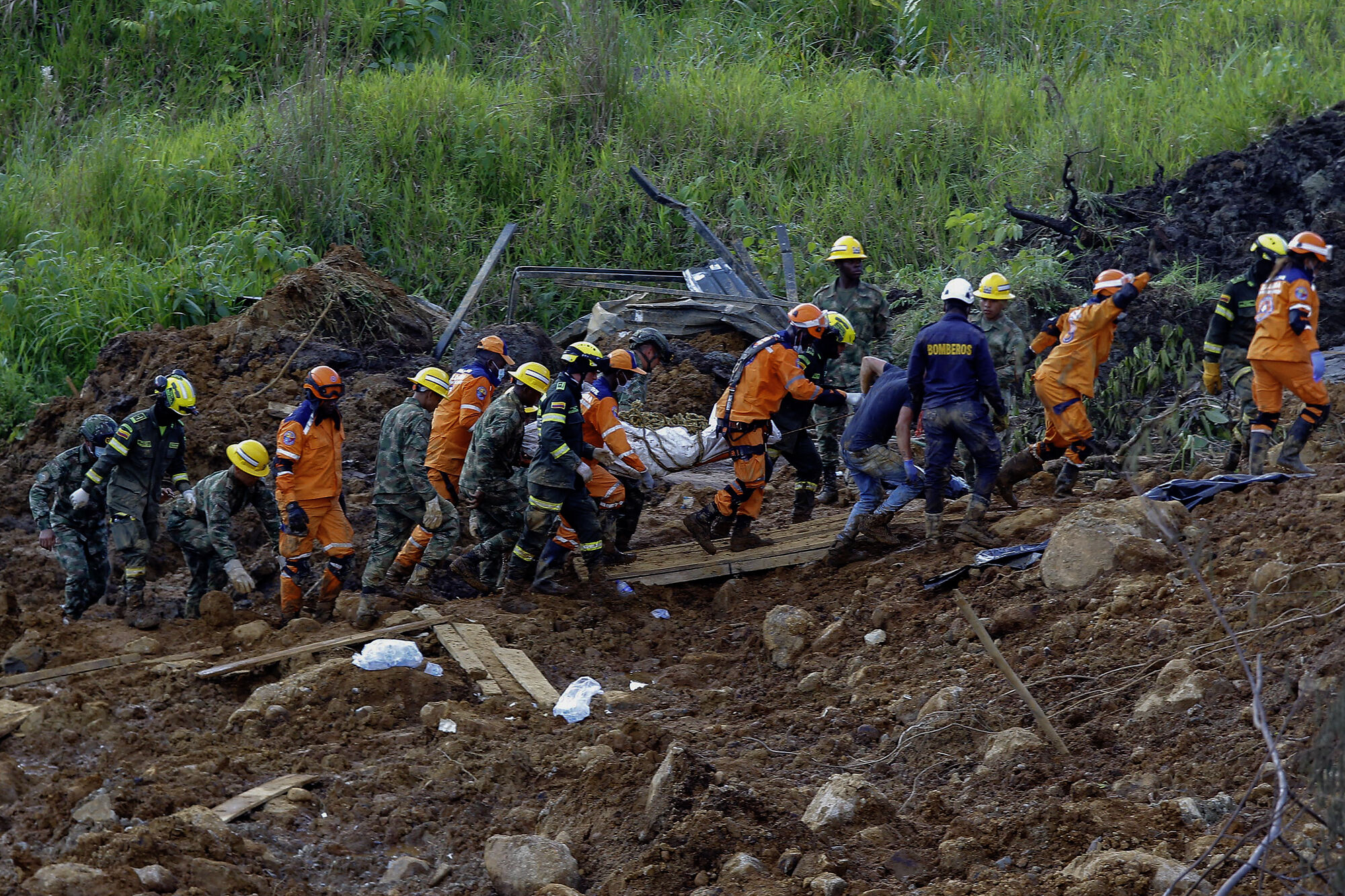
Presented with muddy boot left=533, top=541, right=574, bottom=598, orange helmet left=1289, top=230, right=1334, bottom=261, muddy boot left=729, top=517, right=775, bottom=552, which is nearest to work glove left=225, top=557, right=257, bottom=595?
muddy boot left=533, top=541, right=574, bottom=598

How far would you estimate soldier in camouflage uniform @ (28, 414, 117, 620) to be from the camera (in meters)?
9.33

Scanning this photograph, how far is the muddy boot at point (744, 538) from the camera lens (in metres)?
9.31

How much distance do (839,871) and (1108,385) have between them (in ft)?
25.3

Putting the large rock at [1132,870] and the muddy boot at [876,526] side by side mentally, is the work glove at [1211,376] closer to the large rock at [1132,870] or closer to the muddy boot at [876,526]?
the muddy boot at [876,526]

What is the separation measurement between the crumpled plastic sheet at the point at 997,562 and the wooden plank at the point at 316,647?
3206 millimetres

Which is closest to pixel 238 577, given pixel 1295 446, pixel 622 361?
pixel 622 361

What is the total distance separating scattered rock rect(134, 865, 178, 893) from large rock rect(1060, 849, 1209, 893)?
3358 mm

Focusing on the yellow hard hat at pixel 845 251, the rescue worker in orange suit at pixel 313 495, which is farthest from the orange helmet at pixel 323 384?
the yellow hard hat at pixel 845 251

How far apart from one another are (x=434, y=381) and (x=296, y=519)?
144 centimetres

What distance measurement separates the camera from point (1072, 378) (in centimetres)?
913

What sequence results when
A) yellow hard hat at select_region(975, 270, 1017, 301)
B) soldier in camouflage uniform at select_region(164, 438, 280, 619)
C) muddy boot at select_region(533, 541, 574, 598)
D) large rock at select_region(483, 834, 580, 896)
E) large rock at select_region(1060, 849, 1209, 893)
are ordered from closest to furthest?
1. large rock at select_region(1060, 849, 1209, 893)
2. large rock at select_region(483, 834, 580, 896)
3. soldier in camouflage uniform at select_region(164, 438, 280, 619)
4. muddy boot at select_region(533, 541, 574, 598)
5. yellow hard hat at select_region(975, 270, 1017, 301)

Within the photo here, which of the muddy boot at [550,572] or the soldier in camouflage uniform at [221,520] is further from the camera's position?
the muddy boot at [550,572]

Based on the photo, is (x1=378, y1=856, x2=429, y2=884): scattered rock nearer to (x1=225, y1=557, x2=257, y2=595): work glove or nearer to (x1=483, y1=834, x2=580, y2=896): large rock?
(x1=483, y1=834, x2=580, y2=896): large rock

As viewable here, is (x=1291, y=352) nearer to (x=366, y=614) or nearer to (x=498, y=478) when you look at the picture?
(x=498, y=478)
